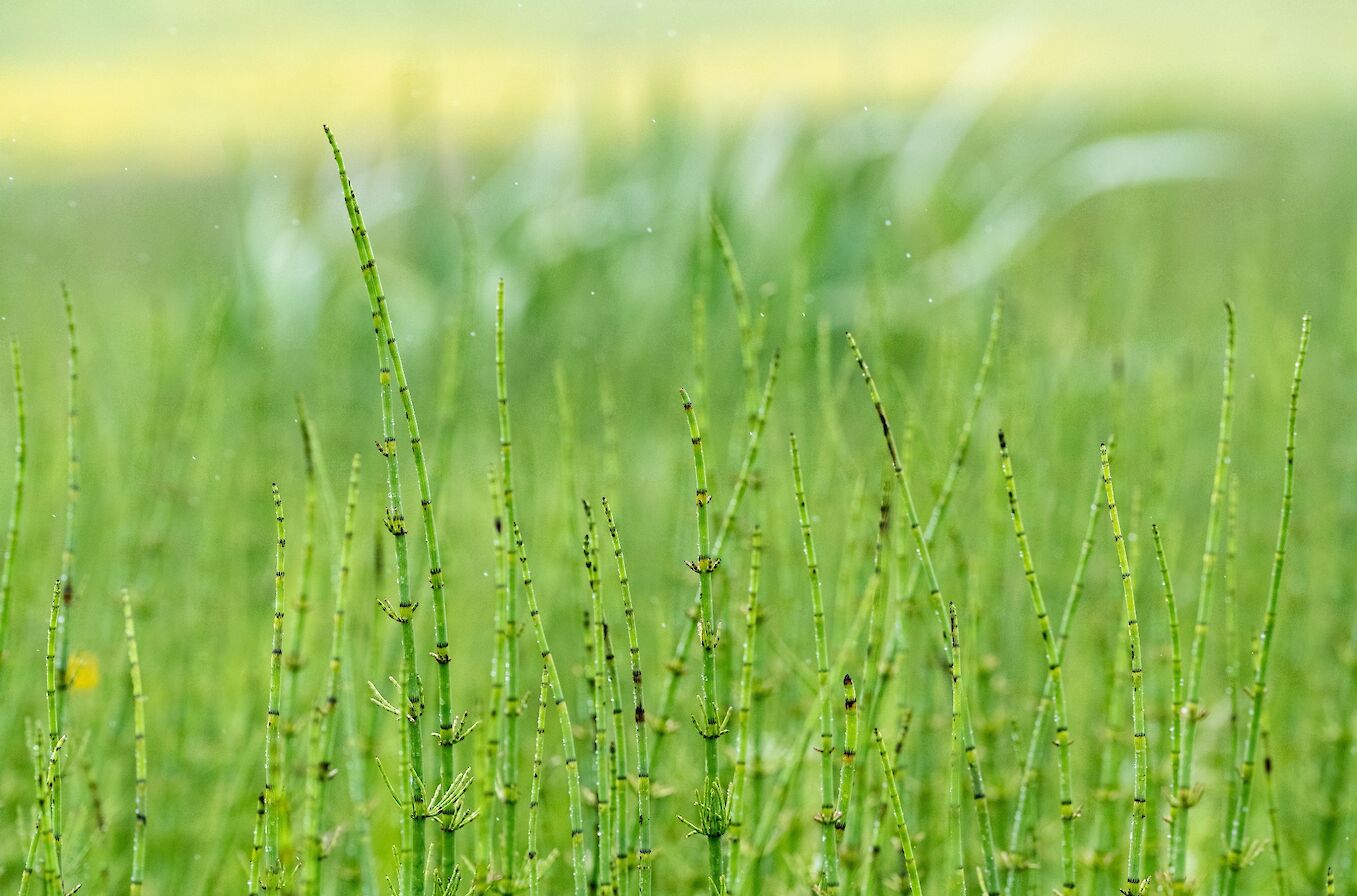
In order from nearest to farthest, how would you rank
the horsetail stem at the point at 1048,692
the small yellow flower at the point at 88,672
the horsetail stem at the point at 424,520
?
the horsetail stem at the point at 424,520 → the horsetail stem at the point at 1048,692 → the small yellow flower at the point at 88,672

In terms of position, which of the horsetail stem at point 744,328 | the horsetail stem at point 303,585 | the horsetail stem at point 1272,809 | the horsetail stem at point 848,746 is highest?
the horsetail stem at point 744,328

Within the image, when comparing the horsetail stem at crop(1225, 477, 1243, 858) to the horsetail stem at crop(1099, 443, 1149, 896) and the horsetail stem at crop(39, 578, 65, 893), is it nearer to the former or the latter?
the horsetail stem at crop(1099, 443, 1149, 896)

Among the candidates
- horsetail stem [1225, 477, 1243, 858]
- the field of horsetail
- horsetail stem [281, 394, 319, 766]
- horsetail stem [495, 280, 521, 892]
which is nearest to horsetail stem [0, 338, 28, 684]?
the field of horsetail

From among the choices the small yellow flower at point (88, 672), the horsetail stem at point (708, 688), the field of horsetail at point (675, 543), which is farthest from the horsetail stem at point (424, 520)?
the small yellow flower at point (88, 672)

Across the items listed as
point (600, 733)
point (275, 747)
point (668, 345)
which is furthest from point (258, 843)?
point (668, 345)

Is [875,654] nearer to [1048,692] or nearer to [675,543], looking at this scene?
[1048,692]

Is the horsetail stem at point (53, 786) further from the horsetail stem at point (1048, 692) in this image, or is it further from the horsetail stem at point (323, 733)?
the horsetail stem at point (1048, 692)

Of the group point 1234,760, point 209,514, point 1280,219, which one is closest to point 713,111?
point 1280,219
